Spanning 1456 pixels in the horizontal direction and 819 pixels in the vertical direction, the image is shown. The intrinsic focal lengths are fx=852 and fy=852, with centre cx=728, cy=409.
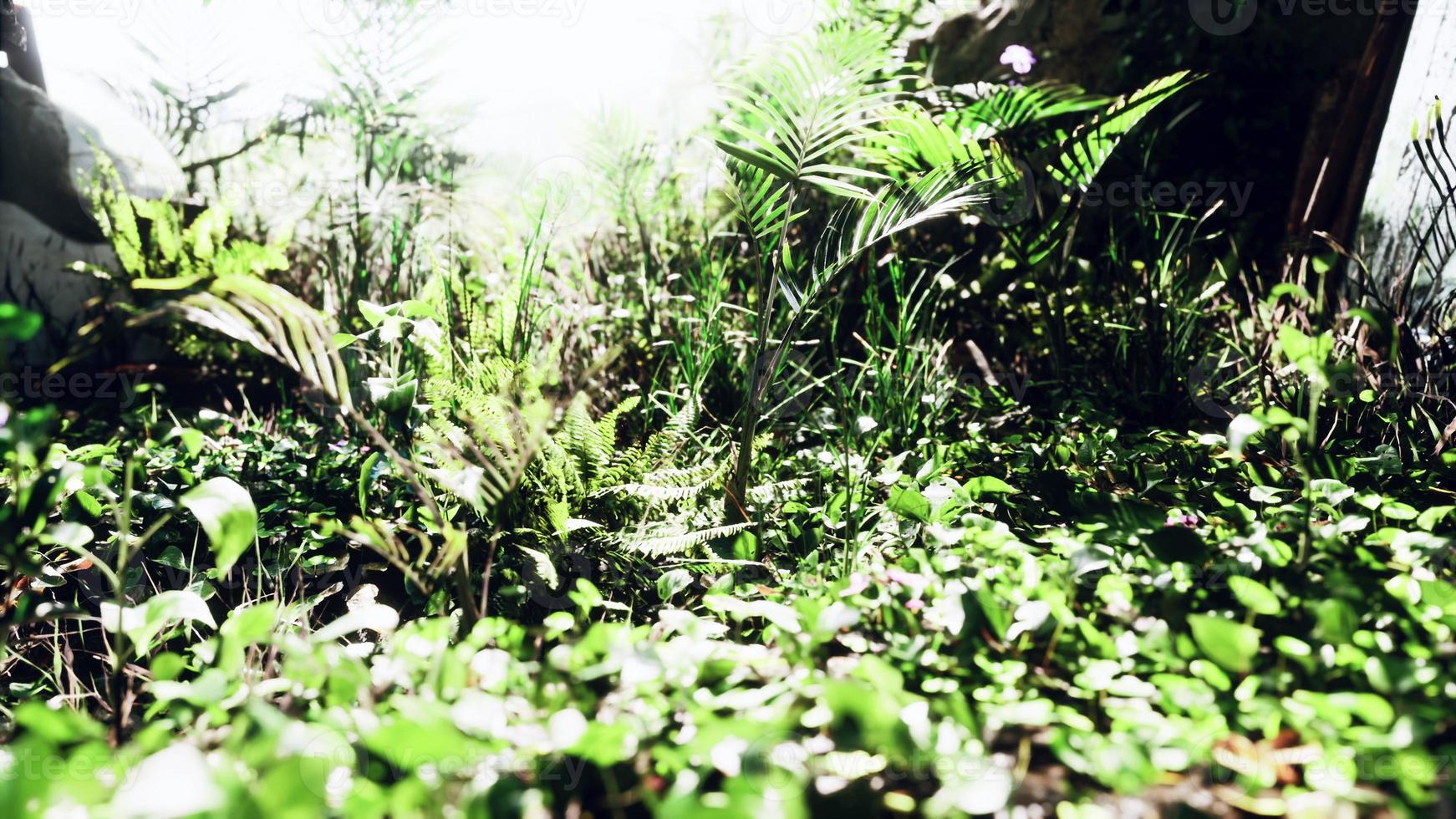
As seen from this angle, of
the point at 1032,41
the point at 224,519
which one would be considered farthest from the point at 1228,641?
the point at 1032,41

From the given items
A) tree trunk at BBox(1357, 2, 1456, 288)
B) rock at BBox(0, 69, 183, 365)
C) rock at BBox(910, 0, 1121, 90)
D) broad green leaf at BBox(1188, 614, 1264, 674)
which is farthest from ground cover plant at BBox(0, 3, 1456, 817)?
rock at BBox(910, 0, 1121, 90)

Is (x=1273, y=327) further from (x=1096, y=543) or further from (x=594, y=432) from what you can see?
(x=594, y=432)

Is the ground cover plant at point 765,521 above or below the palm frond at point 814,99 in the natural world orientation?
below

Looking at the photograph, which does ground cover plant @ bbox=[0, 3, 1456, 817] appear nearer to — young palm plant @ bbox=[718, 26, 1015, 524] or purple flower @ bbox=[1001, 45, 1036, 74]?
young palm plant @ bbox=[718, 26, 1015, 524]

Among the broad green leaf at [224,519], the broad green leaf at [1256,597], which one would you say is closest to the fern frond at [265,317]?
the broad green leaf at [224,519]

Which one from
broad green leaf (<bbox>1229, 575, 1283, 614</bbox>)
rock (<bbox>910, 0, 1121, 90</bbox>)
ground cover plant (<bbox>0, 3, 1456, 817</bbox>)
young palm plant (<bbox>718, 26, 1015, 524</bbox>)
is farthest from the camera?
rock (<bbox>910, 0, 1121, 90</bbox>)

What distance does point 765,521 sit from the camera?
2.04 metres

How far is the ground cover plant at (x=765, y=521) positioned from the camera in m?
0.94

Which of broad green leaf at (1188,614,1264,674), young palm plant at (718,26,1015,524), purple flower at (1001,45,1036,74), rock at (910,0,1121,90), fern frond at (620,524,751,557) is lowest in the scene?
fern frond at (620,524,751,557)

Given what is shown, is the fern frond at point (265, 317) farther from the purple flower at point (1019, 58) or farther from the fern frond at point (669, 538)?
the purple flower at point (1019, 58)

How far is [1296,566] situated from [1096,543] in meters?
0.28

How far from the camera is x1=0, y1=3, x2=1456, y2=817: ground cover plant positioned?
940 mm

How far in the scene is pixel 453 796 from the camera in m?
0.91

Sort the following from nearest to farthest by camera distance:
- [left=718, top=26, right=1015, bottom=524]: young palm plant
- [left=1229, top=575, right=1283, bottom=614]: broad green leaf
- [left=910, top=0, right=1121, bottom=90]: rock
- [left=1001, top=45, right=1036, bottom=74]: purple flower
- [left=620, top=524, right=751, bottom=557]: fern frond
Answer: [left=1229, top=575, right=1283, bottom=614]: broad green leaf, [left=620, top=524, right=751, bottom=557]: fern frond, [left=718, top=26, right=1015, bottom=524]: young palm plant, [left=1001, top=45, right=1036, bottom=74]: purple flower, [left=910, top=0, right=1121, bottom=90]: rock
